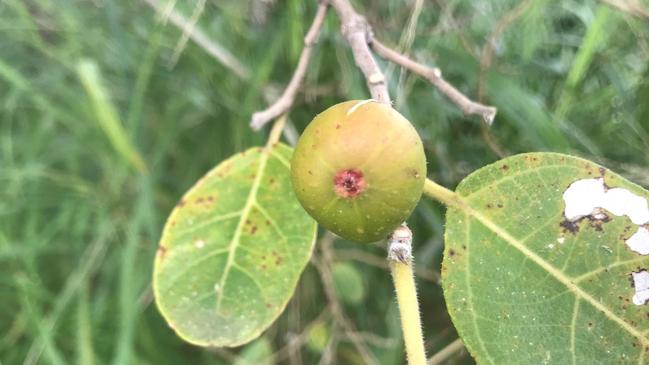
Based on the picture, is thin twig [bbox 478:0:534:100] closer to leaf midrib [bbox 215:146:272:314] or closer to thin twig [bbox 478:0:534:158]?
thin twig [bbox 478:0:534:158]

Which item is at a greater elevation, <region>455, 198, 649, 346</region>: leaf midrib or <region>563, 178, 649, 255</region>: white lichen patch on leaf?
<region>563, 178, 649, 255</region>: white lichen patch on leaf

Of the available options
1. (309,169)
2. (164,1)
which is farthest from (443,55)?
(309,169)

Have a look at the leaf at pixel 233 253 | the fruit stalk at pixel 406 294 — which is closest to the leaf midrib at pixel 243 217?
the leaf at pixel 233 253

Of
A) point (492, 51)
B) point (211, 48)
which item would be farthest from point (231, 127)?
point (492, 51)

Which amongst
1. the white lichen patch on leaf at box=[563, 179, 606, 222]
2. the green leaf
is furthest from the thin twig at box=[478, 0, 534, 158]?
the white lichen patch on leaf at box=[563, 179, 606, 222]

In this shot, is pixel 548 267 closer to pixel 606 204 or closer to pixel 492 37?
pixel 606 204

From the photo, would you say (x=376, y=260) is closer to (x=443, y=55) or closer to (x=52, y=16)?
(x=443, y=55)
